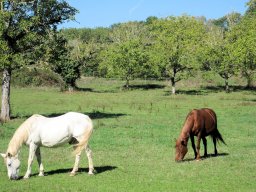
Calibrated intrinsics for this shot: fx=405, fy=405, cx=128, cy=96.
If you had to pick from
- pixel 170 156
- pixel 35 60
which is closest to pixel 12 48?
pixel 35 60

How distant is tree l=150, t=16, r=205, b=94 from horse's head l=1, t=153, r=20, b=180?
47.0 metres

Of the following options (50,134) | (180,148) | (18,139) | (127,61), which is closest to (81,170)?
(50,134)

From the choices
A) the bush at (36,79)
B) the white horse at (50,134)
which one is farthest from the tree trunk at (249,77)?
the white horse at (50,134)

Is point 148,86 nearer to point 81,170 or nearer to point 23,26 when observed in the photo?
point 23,26

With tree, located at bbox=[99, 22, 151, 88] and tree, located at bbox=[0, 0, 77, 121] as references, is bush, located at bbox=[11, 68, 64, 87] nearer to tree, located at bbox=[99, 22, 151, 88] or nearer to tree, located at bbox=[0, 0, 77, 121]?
tree, located at bbox=[99, 22, 151, 88]

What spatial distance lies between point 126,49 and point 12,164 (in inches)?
2339

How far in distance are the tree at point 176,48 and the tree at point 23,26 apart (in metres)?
31.1

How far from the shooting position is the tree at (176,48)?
6122 centimetres

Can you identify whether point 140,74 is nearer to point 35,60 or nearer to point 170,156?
point 35,60

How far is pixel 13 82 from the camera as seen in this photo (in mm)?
65500

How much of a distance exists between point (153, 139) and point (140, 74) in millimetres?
50867

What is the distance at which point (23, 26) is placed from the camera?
1120 inches

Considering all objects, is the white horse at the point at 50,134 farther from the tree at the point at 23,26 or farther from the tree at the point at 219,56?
the tree at the point at 219,56

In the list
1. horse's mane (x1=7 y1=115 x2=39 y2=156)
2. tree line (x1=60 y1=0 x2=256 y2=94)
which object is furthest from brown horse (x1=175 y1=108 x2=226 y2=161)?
tree line (x1=60 y1=0 x2=256 y2=94)
